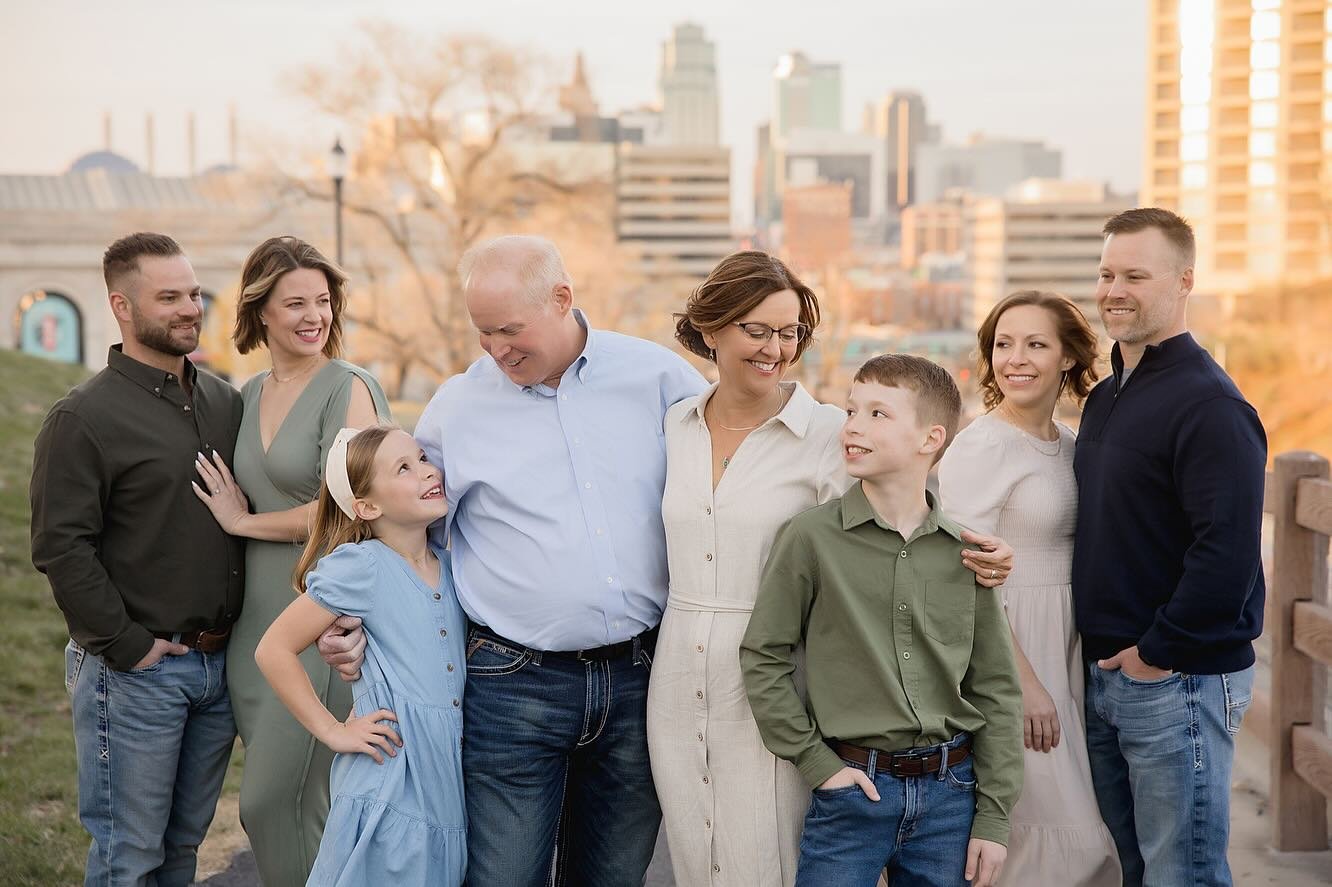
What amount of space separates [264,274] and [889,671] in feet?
7.02

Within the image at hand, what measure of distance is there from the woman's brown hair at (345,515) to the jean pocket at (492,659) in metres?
0.39

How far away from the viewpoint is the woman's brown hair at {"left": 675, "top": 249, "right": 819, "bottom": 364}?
9.66 feet

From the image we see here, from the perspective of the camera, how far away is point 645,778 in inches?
127

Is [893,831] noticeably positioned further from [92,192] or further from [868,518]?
[92,192]

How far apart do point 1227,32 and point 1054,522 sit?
113 meters

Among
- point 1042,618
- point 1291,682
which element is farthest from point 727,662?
point 1291,682

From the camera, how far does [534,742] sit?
3143mm

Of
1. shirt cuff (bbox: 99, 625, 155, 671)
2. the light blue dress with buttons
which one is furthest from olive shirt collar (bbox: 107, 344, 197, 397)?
the light blue dress with buttons

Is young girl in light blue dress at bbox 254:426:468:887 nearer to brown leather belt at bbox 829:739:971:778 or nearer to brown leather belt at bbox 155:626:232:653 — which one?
brown leather belt at bbox 155:626:232:653

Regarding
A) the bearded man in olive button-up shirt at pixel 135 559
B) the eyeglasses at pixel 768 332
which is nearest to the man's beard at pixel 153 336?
the bearded man in olive button-up shirt at pixel 135 559

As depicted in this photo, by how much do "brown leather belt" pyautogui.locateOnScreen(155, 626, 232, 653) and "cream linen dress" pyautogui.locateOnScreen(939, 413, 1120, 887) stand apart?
2.08 m

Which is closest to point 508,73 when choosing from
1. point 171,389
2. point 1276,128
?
point 171,389

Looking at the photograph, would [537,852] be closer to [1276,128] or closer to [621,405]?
[621,405]

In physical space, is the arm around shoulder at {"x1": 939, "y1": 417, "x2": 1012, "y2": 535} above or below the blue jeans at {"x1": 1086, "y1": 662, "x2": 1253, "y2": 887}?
above
